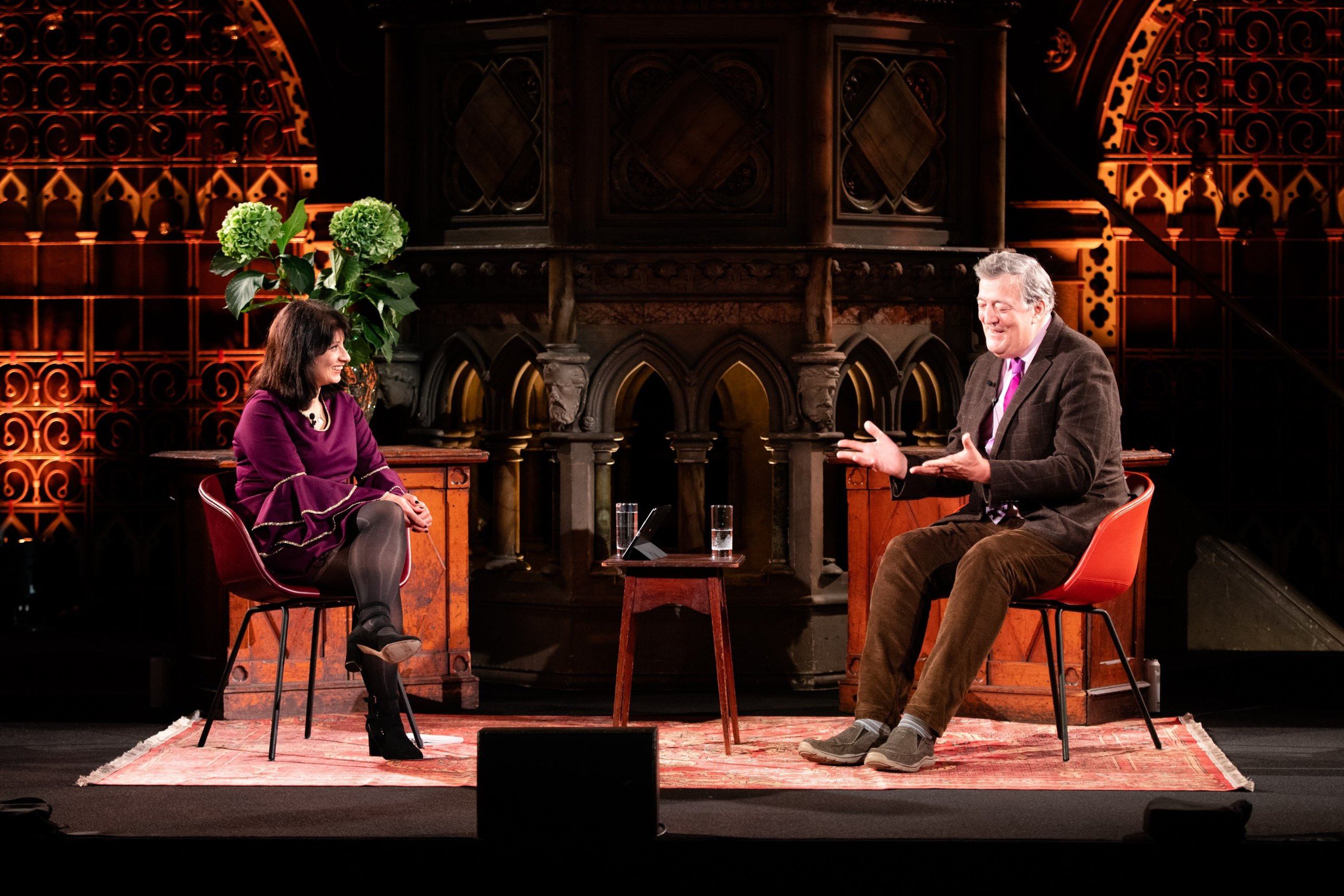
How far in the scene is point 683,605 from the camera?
5285 millimetres

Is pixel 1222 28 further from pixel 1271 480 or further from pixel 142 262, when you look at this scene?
pixel 142 262

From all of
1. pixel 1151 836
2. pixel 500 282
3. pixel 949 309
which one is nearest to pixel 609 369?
pixel 500 282

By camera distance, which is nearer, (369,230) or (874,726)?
(874,726)

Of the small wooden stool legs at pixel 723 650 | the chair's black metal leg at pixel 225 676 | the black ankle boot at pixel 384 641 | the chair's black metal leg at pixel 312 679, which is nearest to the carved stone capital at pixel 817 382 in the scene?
the small wooden stool legs at pixel 723 650

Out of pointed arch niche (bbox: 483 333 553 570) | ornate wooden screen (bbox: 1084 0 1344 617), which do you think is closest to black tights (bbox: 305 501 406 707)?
pointed arch niche (bbox: 483 333 553 570)

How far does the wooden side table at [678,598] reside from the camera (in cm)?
528

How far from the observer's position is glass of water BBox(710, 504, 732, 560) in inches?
215

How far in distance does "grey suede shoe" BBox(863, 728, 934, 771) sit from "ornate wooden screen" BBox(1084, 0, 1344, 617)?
3.49 m

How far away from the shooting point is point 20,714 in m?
6.06

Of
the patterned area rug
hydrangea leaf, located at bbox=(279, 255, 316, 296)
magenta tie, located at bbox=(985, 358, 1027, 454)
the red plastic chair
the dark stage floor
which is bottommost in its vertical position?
the dark stage floor

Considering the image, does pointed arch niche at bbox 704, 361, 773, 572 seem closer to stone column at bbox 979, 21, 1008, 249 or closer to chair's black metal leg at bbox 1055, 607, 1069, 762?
stone column at bbox 979, 21, 1008, 249

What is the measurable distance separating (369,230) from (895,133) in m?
1.98

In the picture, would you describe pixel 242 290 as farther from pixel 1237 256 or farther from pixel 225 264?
pixel 1237 256

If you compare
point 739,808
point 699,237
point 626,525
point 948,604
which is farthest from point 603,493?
point 739,808
